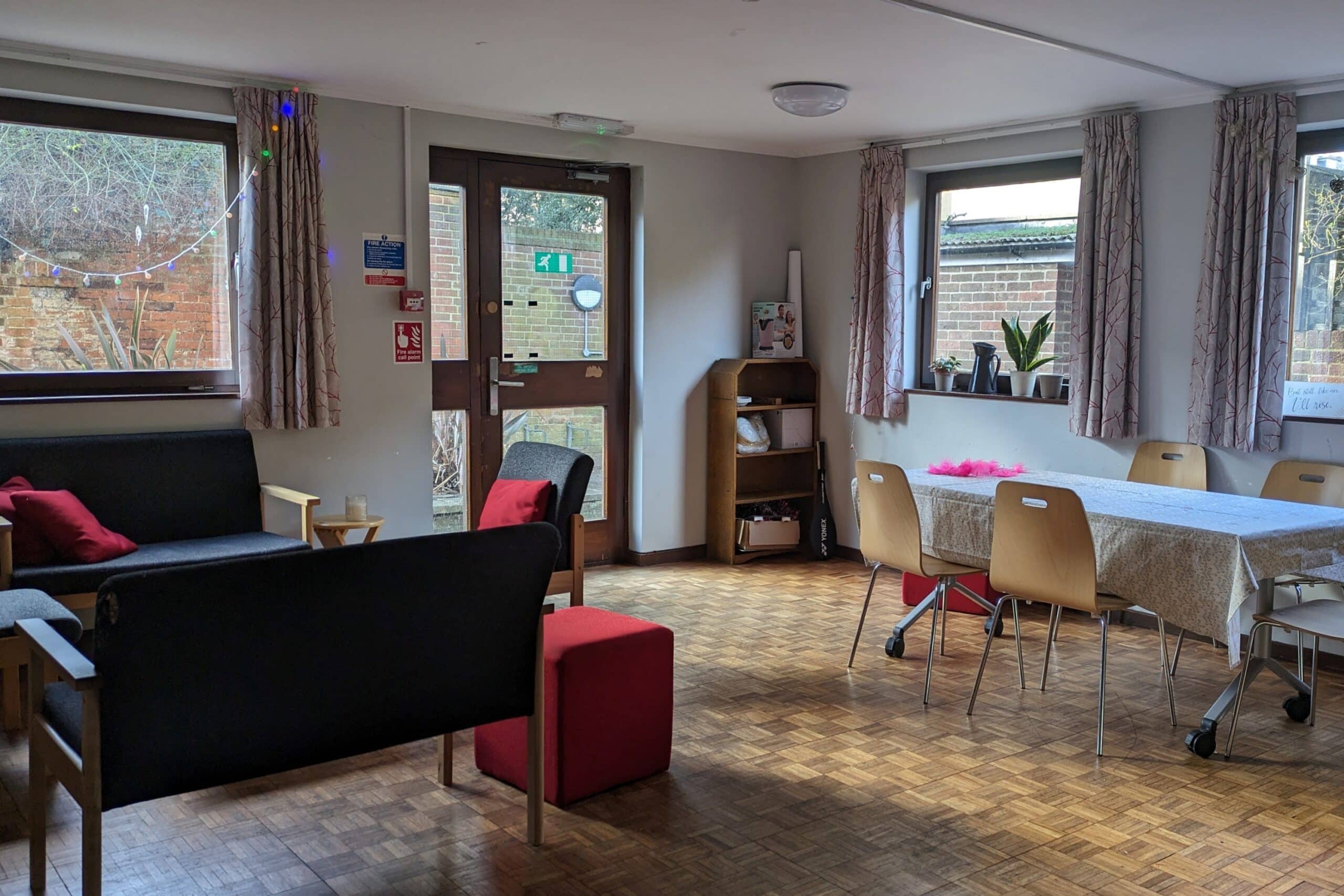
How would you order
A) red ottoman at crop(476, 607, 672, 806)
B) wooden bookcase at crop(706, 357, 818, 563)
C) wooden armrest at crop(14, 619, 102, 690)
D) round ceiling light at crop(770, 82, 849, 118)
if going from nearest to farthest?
wooden armrest at crop(14, 619, 102, 690) → red ottoman at crop(476, 607, 672, 806) → round ceiling light at crop(770, 82, 849, 118) → wooden bookcase at crop(706, 357, 818, 563)

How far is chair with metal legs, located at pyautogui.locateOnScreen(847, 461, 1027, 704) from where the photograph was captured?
14.1ft

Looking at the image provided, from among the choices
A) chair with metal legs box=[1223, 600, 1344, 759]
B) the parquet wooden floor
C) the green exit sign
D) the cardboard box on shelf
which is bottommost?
the parquet wooden floor

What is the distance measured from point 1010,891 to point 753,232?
4871 mm

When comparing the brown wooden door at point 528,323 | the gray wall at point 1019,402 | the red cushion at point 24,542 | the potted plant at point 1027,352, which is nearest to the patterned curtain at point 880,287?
the gray wall at point 1019,402

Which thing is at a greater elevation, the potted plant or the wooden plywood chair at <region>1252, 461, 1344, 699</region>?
the potted plant

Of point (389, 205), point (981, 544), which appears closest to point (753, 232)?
point (389, 205)

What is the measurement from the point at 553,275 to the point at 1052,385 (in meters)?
2.76

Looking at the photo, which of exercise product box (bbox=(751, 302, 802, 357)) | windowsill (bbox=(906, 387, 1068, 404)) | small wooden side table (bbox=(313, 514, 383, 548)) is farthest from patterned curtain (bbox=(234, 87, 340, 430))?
windowsill (bbox=(906, 387, 1068, 404))

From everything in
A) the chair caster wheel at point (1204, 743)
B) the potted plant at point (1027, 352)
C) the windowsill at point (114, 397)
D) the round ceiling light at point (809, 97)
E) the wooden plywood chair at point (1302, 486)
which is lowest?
the chair caster wheel at point (1204, 743)

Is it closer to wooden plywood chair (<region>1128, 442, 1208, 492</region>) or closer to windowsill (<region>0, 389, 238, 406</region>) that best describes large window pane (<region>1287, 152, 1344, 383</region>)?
wooden plywood chair (<region>1128, 442, 1208, 492</region>)

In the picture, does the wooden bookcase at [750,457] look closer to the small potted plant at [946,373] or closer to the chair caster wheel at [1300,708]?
the small potted plant at [946,373]

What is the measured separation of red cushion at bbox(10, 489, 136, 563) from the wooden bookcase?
3482 millimetres

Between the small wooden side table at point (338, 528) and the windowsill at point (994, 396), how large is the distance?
313 centimetres

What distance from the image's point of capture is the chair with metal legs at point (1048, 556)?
372 cm
